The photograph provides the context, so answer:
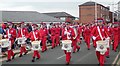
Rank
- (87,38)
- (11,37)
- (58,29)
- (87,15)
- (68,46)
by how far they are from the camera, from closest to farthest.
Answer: (68,46), (11,37), (87,38), (58,29), (87,15)

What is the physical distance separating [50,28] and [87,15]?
59.8 metres

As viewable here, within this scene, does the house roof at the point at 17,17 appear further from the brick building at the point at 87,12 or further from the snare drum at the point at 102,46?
the brick building at the point at 87,12

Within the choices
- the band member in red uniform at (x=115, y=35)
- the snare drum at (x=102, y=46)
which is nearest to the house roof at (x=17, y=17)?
the band member in red uniform at (x=115, y=35)

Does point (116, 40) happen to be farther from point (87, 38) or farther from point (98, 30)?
point (98, 30)

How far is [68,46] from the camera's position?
12172mm

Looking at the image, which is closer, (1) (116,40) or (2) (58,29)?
(1) (116,40)

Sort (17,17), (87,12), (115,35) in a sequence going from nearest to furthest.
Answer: (115,35) → (17,17) → (87,12)

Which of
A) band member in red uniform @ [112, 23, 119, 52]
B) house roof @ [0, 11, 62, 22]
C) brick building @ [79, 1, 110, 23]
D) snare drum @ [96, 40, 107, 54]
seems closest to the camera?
snare drum @ [96, 40, 107, 54]

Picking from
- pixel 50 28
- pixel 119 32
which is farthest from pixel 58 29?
pixel 119 32

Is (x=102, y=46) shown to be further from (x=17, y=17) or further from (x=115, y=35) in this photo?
(x=17, y=17)

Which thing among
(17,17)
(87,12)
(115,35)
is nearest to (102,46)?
(115,35)

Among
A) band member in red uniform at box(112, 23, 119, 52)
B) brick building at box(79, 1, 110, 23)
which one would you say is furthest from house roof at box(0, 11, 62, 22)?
brick building at box(79, 1, 110, 23)

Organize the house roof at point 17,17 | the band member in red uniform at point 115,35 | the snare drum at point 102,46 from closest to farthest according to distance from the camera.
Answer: the snare drum at point 102,46
the band member in red uniform at point 115,35
the house roof at point 17,17

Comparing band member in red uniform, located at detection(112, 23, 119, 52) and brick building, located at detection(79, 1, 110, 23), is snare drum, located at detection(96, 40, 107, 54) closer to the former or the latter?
band member in red uniform, located at detection(112, 23, 119, 52)
